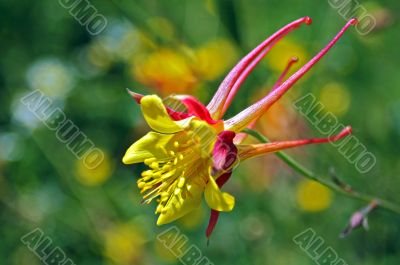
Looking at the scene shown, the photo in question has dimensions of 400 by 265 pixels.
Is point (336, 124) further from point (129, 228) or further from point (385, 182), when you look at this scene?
point (129, 228)

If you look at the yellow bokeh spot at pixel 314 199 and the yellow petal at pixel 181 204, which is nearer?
the yellow petal at pixel 181 204

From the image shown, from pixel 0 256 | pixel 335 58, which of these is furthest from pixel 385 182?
pixel 0 256

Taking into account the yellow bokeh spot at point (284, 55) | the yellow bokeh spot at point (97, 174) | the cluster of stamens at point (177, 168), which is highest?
the yellow bokeh spot at point (284, 55)

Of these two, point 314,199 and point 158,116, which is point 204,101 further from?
point 158,116

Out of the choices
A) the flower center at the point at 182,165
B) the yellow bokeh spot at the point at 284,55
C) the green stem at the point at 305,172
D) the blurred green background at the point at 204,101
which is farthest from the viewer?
the yellow bokeh spot at the point at 284,55

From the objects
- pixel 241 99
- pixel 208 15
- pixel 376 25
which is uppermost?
pixel 208 15

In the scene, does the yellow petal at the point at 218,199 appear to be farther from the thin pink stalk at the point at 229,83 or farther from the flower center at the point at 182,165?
the thin pink stalk at the point at 229,83

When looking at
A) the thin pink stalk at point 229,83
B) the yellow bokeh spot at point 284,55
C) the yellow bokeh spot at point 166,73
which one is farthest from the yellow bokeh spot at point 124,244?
the thin pink stalk at point 229,83

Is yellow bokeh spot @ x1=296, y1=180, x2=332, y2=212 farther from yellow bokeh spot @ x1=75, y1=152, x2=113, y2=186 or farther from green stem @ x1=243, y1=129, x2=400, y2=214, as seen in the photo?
green stem @ x1=243, y1=129, x2=400, y2=214
